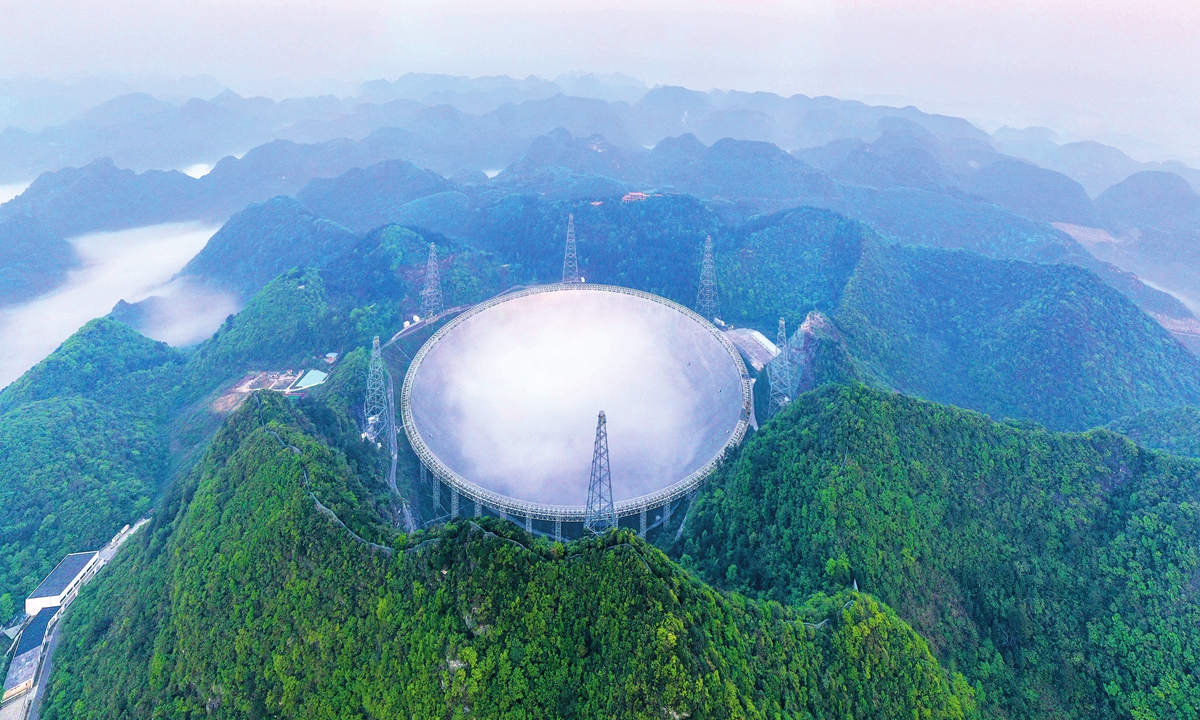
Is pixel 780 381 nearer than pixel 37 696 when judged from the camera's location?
No

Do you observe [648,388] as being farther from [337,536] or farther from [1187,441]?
[1187,441]

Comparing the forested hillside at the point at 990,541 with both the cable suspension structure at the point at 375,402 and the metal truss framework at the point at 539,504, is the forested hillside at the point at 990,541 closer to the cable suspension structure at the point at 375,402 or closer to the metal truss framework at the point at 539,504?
the metal truss framework at the point at 539,504

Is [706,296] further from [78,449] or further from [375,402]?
[78,449]

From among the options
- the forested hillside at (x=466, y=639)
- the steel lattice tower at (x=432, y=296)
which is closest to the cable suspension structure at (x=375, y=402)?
the forested hillside at (x=466, y=639)

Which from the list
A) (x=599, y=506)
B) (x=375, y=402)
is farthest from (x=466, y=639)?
(x=375, y=402)

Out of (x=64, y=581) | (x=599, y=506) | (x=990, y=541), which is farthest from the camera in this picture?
(x=64, y=581)

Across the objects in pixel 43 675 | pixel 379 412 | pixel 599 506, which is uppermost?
pixel 599 506

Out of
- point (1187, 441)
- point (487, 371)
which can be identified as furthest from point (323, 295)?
point (1187, 441)
